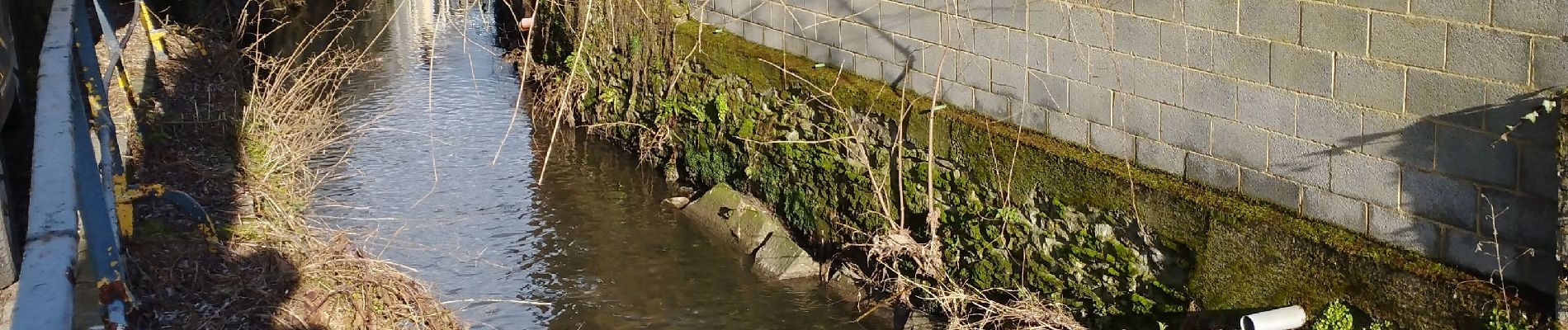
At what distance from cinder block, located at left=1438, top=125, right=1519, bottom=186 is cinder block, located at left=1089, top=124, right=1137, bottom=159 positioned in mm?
1461

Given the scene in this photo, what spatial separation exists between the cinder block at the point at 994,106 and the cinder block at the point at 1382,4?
6.61 feet

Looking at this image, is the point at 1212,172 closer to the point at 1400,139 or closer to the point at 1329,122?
the point at 1329,122

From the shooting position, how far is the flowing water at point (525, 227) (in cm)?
722

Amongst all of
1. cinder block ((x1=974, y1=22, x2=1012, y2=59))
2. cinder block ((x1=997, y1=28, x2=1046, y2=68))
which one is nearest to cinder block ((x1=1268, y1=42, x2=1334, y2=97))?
cinder block ((x1=997, y1=28, x2=1046, y2=68))

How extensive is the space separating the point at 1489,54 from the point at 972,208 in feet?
9.42

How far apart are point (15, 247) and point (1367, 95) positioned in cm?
436

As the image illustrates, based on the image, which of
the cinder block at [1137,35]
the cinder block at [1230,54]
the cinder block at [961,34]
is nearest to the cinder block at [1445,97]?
the cinder block at [1230,54]

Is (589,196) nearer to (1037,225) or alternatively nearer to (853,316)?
(853,316)

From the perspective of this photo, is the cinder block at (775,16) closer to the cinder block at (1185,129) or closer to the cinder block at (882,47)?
the cinder block at (882,47)

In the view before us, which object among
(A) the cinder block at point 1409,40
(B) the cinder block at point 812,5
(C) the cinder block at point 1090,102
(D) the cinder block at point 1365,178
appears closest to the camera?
(A) the cinder block at point 1409,40

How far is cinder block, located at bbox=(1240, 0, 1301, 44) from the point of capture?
458 cm

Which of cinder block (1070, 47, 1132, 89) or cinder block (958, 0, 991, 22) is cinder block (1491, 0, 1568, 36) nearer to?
cinder block (1070, 47, 1132, 89)

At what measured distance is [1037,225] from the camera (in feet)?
19.9

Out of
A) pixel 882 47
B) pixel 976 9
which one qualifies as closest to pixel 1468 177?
pixel 976 9
